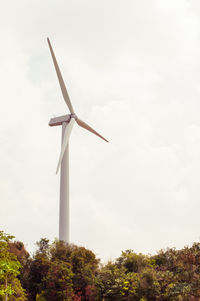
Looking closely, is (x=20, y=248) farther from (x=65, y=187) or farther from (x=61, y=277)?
(x=61, y=277)

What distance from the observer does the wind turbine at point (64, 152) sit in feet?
143

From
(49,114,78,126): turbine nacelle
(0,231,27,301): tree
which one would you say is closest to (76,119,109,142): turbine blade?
(49,114,78,126): turbine nacelle

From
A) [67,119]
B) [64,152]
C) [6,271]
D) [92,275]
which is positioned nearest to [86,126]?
[67,119]

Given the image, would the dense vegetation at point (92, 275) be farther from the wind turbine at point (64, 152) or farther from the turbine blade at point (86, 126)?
the turbine blade at point (86, 126)

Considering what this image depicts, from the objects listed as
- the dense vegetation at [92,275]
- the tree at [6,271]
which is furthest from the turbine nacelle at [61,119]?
the tree at [6,271]

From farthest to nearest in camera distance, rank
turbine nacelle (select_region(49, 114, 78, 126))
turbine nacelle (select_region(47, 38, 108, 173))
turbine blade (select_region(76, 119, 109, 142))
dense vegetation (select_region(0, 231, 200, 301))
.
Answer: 1. turbine blade (select_region(76, 119, 109, 142))
2. turbine nacelle (select_region(49, 114, 78, 126))
3. turbine nacelle (select_region(47, 38, 108, 173))
4. dense vegetation (select_region(0, 231, 200, 301))

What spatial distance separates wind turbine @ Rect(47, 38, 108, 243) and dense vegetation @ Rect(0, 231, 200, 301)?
583cm

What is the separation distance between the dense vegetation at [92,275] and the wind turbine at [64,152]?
5.83m

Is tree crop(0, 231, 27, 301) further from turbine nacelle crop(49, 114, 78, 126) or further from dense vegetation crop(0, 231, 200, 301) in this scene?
turbine nacelle crop(49, 114, 78, 126)

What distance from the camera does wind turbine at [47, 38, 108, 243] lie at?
143ft

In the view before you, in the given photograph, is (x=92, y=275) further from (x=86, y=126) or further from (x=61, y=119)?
(x=61, y=119)

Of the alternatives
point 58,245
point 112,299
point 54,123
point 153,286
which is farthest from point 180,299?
point 54,123

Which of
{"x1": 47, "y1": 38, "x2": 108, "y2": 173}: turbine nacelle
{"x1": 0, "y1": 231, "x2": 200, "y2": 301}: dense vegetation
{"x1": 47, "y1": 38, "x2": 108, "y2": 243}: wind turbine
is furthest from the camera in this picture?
{"x1": 47, "y1": 38, "x2": 108, "y2": 173}: turbine nacelle

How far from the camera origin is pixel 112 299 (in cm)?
2684
